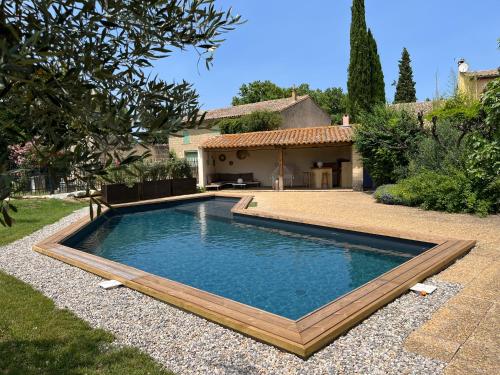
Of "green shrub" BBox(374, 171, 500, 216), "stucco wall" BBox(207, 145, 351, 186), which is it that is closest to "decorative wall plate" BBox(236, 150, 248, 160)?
"stucco wall" BBox(207, 145, 351, 186)

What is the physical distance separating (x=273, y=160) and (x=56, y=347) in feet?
70.0

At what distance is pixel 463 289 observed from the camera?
5496 mm

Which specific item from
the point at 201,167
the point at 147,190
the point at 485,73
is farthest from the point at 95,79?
the point at 485,73

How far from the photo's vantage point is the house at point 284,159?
20734mm

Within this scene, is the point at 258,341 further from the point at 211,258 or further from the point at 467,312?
the point at 211,258

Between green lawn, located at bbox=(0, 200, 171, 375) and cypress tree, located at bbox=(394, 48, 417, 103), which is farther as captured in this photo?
cypress tree, located at bbox=(394, 48, 417, 103)

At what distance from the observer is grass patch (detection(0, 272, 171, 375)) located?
3527 mm

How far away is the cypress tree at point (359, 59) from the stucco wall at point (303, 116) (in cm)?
553

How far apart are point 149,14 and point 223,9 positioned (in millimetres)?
562

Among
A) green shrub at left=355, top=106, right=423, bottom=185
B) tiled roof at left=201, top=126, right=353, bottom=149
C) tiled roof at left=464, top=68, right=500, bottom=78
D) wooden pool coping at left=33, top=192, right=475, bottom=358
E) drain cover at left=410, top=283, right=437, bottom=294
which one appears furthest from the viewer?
tiled roof at left=464, top=68, right=500, bottom=78

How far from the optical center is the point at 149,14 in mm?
2414

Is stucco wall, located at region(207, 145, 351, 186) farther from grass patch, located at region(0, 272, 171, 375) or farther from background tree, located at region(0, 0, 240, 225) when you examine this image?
background tree, located at region(0, 0, 240, 225)

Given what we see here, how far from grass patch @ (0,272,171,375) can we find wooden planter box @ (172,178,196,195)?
1513 cm

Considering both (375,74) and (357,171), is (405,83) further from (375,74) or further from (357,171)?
(357,171)
